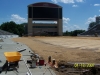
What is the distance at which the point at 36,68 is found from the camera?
1050 cm

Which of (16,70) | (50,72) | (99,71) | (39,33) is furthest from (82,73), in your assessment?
(39,33)

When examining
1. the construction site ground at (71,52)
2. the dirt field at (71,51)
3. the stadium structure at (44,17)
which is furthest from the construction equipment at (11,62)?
the stadium structure at (44,17)

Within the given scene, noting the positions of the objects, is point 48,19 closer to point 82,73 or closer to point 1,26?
point 1,26

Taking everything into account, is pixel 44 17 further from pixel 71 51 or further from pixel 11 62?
pixel 11 62

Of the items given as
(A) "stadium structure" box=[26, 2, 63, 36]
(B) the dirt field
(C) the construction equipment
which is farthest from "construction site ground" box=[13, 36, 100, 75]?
(A) "stadium structure" box=[26, 2, 63, 36]

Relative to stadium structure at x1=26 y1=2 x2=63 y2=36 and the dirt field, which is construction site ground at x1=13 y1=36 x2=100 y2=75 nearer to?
the dirt field

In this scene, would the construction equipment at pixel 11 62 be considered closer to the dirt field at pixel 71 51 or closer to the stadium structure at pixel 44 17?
the dirt field at pixel 71 51

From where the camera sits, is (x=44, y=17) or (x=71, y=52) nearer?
(x=71, y=52)

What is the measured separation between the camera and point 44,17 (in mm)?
135250

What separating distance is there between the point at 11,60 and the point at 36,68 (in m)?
1.32

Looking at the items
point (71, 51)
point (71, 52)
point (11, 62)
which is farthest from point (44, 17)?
point (11, 62)

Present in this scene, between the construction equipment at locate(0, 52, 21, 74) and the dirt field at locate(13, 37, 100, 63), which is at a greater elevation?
the construction equipment at locate(0, 52, 21, 74)

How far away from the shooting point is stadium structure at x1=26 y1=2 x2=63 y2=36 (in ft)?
443

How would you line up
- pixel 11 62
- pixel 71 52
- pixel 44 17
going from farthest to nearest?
1. pixel 44 17
2. pixel 71 52
3. pixel 11 62
